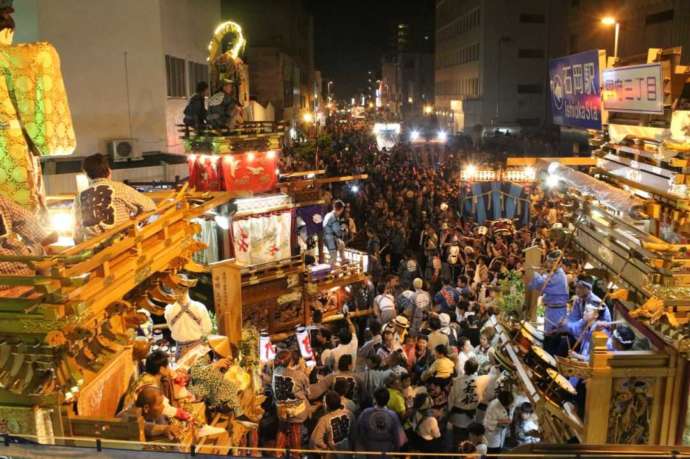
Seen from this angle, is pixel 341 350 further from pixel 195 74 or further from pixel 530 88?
pixel 530 88

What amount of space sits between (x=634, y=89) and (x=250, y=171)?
9407mm

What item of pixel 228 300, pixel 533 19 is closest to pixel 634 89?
pixel 228 300

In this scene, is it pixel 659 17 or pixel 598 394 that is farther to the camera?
pixel 659 17

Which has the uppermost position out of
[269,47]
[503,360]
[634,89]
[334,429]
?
[269,47]

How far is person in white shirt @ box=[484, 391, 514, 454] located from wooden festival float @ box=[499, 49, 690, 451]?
0.55m

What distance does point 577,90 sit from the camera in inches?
313

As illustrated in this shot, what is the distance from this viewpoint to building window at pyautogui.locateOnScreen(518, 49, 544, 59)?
52750mm

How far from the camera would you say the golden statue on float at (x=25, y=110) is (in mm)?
4809

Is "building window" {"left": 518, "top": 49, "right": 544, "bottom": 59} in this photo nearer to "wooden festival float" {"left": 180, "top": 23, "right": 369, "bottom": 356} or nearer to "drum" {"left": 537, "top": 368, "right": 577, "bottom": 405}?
"wooden festival float" {"left": 180, "top": 23, "right": 369, "bottom": 356}

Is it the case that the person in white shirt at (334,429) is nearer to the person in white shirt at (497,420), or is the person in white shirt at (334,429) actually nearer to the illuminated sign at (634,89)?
the person in white shirt at (497,420)

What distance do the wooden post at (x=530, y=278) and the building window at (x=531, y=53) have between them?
1867 inches

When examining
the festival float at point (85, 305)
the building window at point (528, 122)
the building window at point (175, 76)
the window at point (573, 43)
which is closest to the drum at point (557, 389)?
the festival float at point (85, 305)

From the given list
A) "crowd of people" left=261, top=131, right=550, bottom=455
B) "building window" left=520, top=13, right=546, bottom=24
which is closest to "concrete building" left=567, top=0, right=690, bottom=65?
"building window" left=520, top=13, right=546, bottom=24

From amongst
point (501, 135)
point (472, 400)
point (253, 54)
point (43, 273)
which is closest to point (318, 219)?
point (472, 400)
